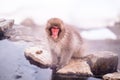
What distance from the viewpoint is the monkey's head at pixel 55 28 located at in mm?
3693

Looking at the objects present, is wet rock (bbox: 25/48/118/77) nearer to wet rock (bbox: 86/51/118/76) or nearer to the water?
wet rock (bbox: 86/51/118/76)

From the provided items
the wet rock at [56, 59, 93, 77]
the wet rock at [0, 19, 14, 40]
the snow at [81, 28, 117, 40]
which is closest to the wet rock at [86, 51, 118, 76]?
the wet rock at [56, 59, 93, 77]

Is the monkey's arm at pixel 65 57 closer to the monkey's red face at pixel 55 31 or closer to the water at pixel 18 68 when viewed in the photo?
the water at pixel 18 68

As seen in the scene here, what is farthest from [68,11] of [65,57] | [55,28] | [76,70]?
[55,28]

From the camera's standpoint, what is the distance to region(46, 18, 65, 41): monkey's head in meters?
3.69

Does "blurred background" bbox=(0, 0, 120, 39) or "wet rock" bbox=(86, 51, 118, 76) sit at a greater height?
"blurred background" bbox=(0, 0, 120, 39)

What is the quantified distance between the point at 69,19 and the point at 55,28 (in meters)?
2.54

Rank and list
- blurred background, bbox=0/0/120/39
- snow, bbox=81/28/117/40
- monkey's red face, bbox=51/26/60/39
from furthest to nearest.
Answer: blurred background, bbox=0/0/120/39 → snow, bbox=81/28/117/40 → monkey's red face, bbox=51/26/60/39

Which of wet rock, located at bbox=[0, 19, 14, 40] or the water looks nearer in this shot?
the water

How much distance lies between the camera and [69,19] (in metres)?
6.19

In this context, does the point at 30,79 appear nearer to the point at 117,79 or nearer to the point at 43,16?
the point at 117,79

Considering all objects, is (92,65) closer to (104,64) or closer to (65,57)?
(104,64)

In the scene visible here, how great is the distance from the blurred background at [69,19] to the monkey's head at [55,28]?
512 mm

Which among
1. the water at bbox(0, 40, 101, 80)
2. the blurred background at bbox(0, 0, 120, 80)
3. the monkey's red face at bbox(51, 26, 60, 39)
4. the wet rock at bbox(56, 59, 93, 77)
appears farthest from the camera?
the blurred background at bbox(0, 0, 120, 80)
